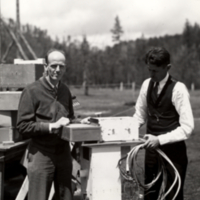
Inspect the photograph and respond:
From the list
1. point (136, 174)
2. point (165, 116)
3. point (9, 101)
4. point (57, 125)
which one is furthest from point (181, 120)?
point (9, 101)

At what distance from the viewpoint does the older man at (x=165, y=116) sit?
3.65m

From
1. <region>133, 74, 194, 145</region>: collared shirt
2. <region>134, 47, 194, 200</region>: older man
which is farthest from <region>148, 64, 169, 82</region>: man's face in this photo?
<region>133, 74, 194, 145</region>: collared shirt

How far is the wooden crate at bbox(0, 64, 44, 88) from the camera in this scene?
218 inches

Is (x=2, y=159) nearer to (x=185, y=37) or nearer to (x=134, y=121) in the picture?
(x=134, y=121)

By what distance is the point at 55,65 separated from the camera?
369 centimetres

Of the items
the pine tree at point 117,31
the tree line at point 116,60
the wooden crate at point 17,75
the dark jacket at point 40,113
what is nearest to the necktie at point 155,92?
the dark jacket at point 40,113

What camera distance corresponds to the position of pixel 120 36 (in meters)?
82.6

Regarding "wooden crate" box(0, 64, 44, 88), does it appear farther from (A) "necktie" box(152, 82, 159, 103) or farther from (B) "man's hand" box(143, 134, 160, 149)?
(B) "man's hand" box(143, 134, 160, 149)

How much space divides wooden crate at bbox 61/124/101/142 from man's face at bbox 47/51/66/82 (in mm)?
545

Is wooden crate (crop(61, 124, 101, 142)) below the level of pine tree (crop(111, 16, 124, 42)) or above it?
below

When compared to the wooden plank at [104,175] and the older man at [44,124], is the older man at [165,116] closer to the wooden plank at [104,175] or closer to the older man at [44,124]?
the wooden plank at [104,175]

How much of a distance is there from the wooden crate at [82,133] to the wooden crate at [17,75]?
7.43 ft

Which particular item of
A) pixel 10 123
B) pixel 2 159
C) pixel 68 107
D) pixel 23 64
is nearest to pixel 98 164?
pixel 68 107

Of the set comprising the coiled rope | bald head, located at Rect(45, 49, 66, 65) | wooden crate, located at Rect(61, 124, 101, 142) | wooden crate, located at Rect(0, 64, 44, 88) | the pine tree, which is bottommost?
the coiled rope
